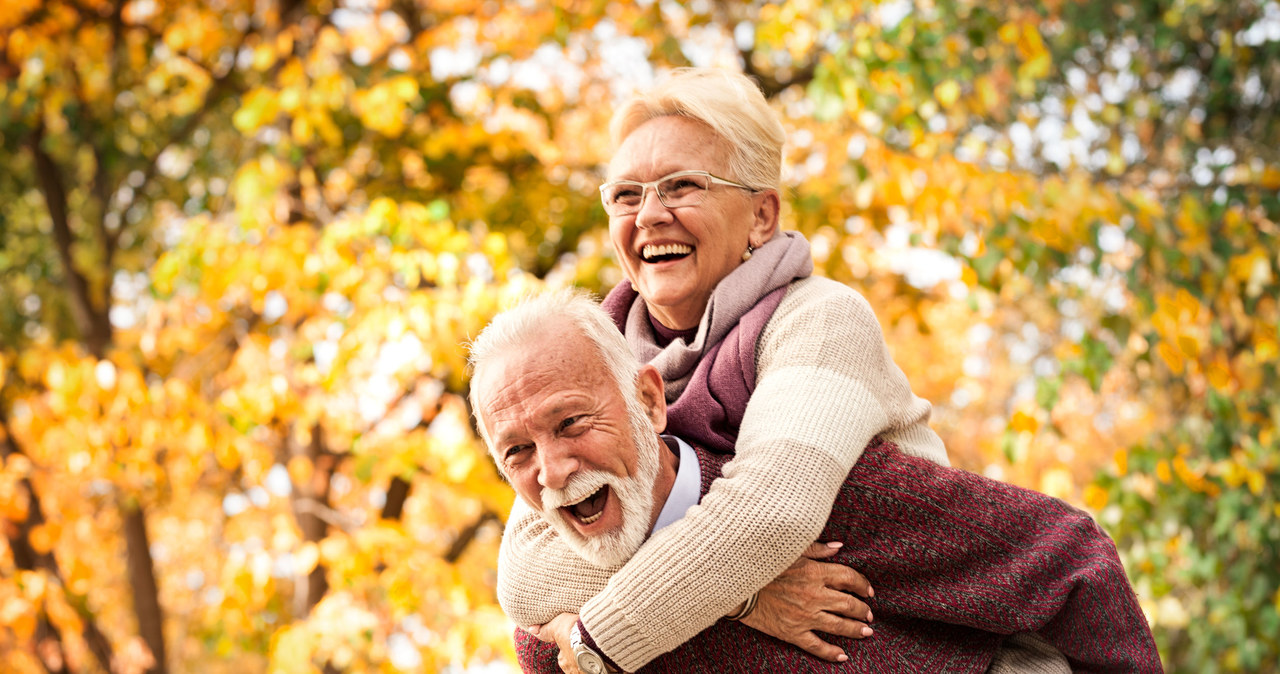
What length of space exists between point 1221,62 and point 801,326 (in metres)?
3.88

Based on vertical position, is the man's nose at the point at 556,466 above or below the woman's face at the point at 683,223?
below

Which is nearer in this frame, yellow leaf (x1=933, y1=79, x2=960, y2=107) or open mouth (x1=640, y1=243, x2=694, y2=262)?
open mouth (x1=640, y1=243, x2=694, y2=262)

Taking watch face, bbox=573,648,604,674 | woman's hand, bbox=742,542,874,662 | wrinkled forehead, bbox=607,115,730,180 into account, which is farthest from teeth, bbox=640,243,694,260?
watch face, bbox=573,648,604,674

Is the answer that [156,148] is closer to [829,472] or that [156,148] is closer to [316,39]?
[316,39]

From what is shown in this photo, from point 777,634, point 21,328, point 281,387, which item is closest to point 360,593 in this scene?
point 281,387

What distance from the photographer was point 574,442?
1.41 metres

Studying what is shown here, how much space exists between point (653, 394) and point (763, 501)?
10.4 inches

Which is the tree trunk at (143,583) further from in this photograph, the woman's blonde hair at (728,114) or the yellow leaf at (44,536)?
the woman's blonde hair at (728,114)

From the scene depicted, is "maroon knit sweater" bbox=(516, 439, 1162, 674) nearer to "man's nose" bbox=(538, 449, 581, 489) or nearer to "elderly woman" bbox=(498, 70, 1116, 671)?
"elderly woman" bbox=(498, 70, 1116, 671)

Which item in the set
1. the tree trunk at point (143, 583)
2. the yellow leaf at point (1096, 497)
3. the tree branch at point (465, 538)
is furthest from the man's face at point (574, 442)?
the tree trunk at point (143, 583)

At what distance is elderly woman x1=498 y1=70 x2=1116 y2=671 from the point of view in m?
1.35

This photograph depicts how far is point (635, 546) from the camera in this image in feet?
4.73

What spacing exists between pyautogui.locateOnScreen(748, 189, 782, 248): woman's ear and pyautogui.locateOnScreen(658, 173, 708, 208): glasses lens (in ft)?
0.40

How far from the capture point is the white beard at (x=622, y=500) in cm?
141
